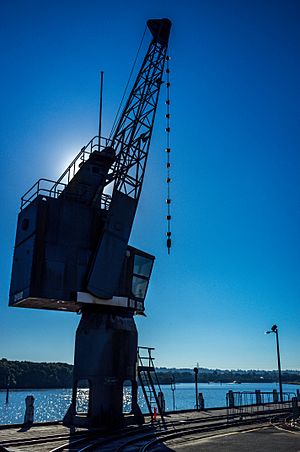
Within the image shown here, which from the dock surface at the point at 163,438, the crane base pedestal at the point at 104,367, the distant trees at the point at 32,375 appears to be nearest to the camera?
the dock surface at the point at 163,438

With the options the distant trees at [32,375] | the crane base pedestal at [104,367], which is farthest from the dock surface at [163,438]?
the distant trees at [32,375]

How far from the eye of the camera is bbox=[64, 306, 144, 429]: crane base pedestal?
83.8ft

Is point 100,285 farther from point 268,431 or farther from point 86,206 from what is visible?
point 268,431

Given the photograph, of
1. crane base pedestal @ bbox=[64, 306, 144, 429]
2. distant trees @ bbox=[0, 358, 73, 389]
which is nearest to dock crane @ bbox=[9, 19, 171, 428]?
crane base pedestal @ bbox=[64, 306, 144, 429]

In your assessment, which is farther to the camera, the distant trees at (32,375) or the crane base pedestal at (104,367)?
the distant trees at (32,375)

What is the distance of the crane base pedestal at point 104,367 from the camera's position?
25547 mm

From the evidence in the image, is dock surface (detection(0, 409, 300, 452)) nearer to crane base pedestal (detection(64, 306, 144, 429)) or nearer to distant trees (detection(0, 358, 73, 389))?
crane base pedestal (detection(64, 306, 144, 429))

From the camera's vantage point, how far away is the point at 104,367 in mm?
26016

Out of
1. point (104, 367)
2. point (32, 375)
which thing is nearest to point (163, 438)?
point (104, 367)

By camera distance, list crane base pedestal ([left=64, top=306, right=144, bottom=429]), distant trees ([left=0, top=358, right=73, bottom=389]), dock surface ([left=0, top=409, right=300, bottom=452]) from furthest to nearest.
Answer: distant trees ([left=0, top=358, right=73, bottom=389]), crane base pedestal ([left=64, top=306, right=144, bottom=429]), dock surface ([left=0, top=409, right=300, bottom=452])

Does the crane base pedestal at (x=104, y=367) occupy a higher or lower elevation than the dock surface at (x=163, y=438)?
higher

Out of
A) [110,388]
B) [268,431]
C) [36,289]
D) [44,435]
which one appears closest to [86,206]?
[36,289]

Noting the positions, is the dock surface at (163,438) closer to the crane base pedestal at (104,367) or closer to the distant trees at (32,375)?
the crane base pedestal at (104,367)

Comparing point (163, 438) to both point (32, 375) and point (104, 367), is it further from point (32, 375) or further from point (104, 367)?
point (32, 375)
